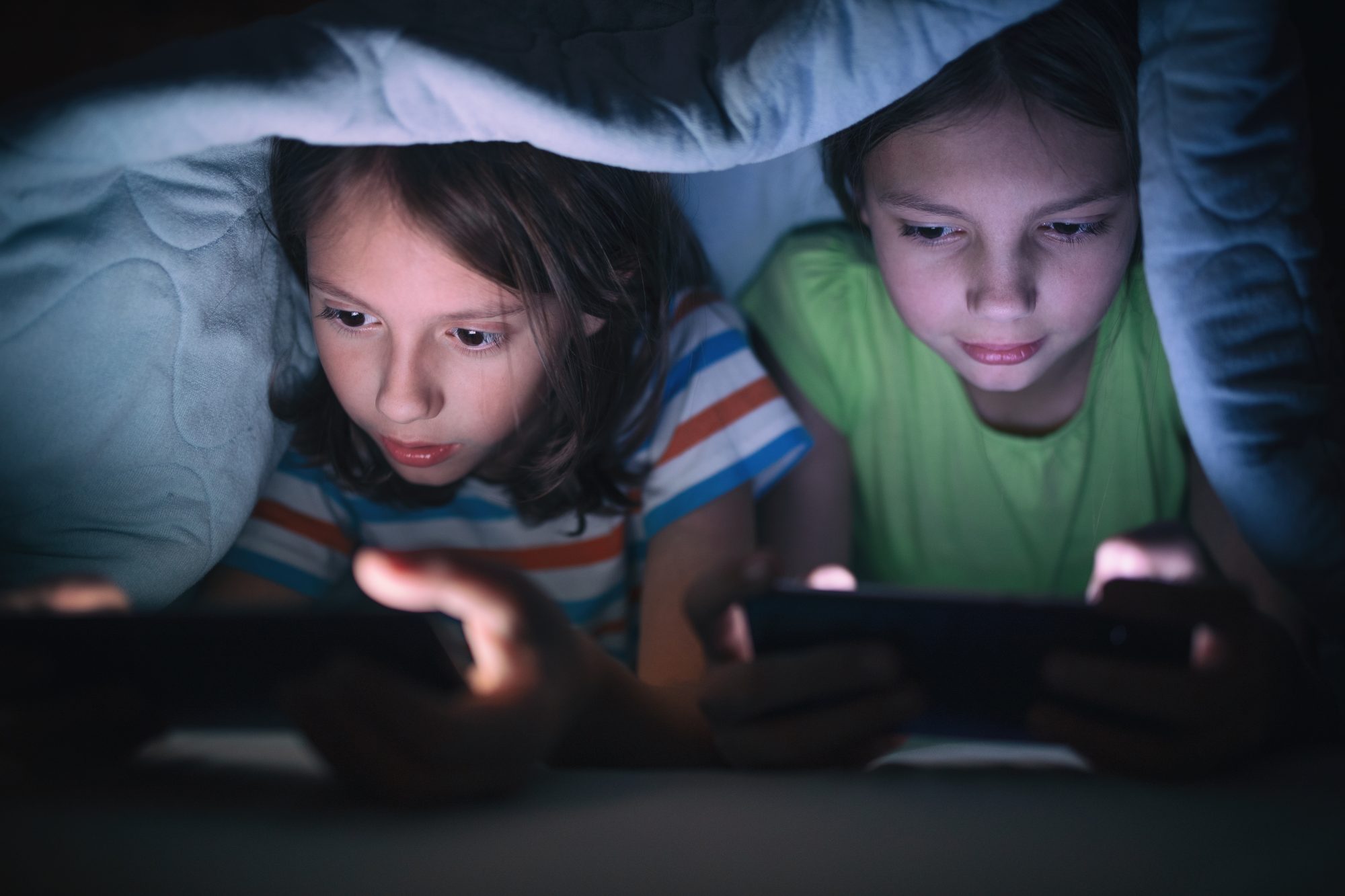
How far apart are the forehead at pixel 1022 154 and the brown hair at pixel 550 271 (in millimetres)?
220

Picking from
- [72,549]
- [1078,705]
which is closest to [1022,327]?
[1078,705]

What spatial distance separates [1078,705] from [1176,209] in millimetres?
305

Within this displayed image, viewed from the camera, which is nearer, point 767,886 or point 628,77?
point 767,886

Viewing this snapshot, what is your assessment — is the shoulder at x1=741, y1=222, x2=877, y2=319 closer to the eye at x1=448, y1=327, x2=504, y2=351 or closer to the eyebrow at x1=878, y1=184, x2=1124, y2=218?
the eyebrow at x1=878, y1=184, x2=1124, y2=218

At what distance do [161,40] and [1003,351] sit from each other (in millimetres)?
775

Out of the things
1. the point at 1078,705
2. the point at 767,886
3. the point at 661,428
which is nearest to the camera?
the point at 767,886

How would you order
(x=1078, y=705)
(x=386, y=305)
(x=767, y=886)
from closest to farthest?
(x=767, y=886) → (x=1078, y=705) → (x=386, y=305)

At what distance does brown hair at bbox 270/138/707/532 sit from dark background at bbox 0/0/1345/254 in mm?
116

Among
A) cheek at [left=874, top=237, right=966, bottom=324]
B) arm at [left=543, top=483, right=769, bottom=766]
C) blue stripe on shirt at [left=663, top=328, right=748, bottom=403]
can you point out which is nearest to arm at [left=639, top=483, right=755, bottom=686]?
arm at [left=543, top=483, right=769, bottom=766]

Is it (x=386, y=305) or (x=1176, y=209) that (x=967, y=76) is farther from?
(x=386, y=305)

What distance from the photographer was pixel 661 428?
0.80m

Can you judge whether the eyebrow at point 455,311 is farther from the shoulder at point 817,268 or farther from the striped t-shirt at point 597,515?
the shoulder at point 817,268

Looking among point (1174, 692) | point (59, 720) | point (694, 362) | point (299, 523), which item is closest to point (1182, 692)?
point (1174, 692)

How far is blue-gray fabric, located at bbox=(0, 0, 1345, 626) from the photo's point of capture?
1.62 feet
